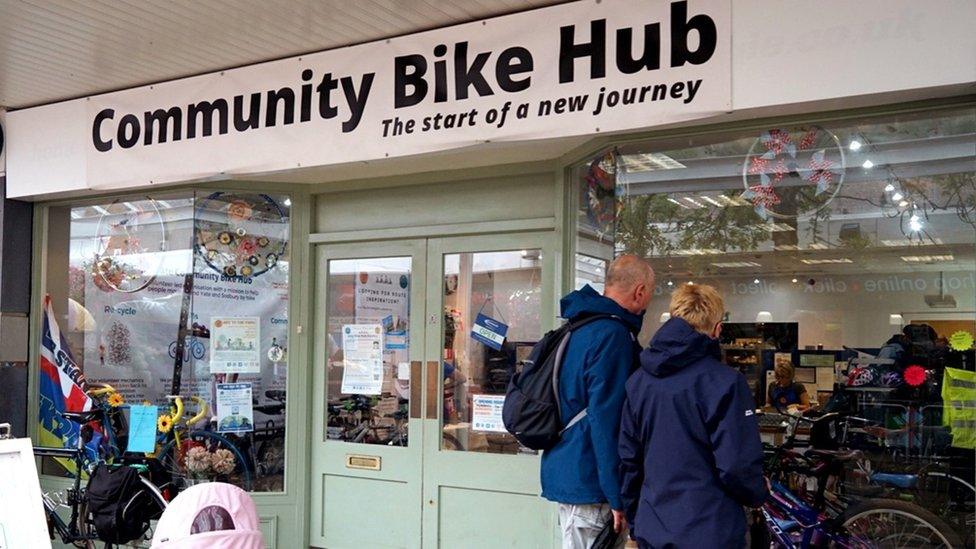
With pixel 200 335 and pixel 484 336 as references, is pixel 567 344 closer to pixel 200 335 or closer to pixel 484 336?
pixel 484 336

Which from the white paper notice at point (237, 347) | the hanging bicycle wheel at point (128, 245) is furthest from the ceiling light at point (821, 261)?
the hanging bicycle wheel at point (128, 245)

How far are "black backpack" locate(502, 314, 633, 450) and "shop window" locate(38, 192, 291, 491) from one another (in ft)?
9.19

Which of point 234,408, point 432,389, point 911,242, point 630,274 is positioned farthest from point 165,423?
point 911,242

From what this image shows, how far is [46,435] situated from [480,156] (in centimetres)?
421

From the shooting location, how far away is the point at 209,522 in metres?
2.90

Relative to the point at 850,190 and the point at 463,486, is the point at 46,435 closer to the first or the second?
the point at 463,486

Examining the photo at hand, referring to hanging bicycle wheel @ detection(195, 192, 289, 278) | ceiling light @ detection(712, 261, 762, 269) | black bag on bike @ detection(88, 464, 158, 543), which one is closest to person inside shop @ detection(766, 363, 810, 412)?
ceiling light @ detection(712, 261, 762, 269)

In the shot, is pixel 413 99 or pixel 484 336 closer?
pixel 413 99

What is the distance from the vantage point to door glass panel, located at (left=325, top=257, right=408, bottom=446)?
238 inches

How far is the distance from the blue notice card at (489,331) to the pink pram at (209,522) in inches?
112

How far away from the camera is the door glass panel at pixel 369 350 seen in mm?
6043

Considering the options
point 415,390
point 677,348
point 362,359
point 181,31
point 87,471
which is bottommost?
point 87,471

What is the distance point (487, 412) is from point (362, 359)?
101 cm

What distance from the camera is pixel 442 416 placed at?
582 centimetres
